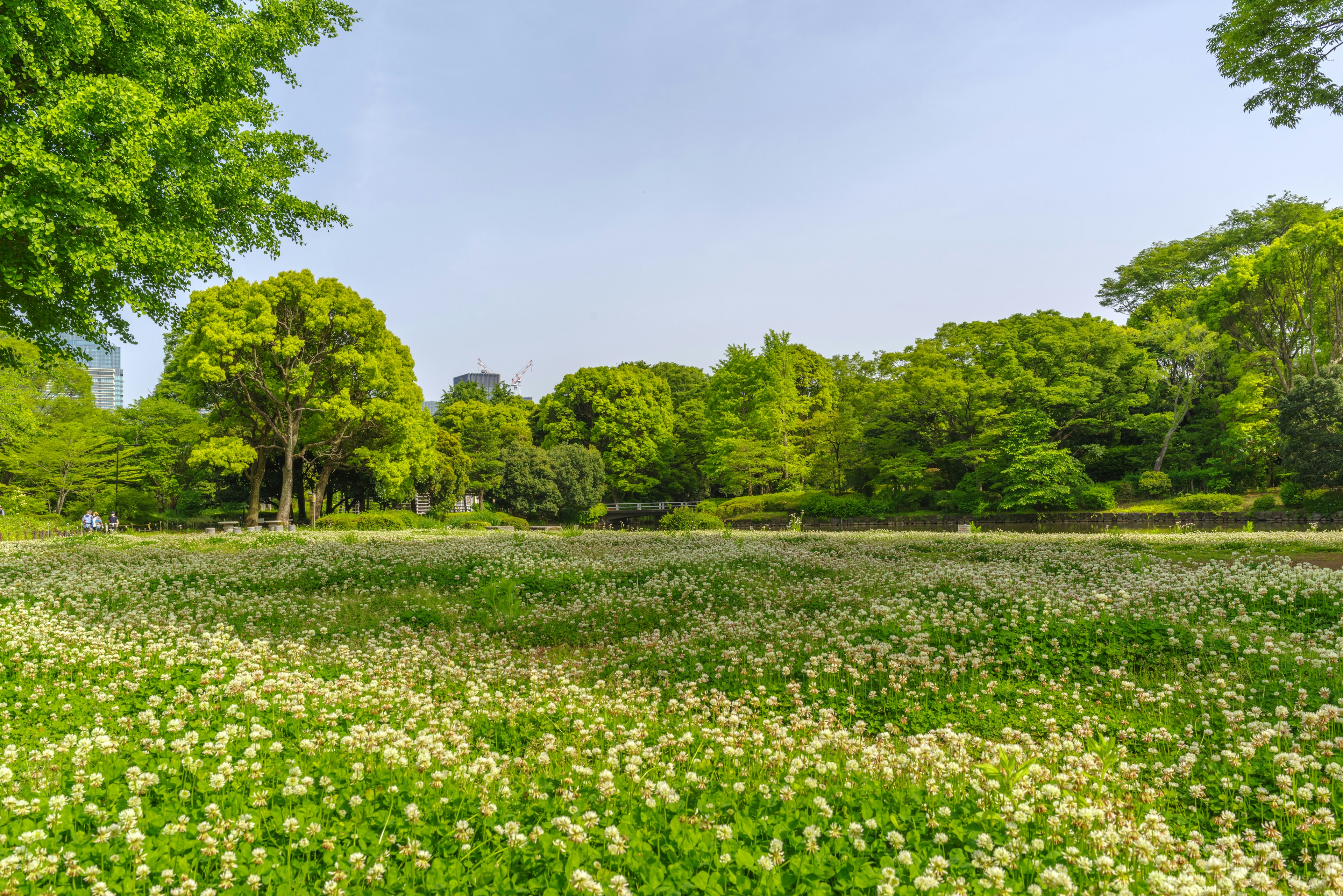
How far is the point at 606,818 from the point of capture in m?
3.42

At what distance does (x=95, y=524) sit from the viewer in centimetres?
2759

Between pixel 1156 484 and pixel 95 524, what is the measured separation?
49533 mm

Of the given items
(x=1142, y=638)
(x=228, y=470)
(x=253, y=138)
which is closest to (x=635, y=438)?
(x=228, y=470)

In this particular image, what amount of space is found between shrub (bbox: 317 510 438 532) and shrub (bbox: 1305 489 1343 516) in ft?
126

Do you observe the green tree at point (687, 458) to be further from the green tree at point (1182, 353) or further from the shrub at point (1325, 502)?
the shrub at point (1325, 502)

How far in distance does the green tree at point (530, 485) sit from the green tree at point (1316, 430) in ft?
124

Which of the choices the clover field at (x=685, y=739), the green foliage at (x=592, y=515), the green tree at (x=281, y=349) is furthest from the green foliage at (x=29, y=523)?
the green foliage at (x=592, y=515)

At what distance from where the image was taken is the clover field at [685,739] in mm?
2924

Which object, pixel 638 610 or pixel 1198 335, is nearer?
pixel 638 610

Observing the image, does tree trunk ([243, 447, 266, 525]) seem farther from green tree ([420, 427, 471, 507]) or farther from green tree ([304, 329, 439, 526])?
green tree ([420, 427, 471, 507])

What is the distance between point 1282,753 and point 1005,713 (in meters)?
1.77

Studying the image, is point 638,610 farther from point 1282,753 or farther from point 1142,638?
point 1282,753

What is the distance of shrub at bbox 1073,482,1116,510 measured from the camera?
3288 centimetres

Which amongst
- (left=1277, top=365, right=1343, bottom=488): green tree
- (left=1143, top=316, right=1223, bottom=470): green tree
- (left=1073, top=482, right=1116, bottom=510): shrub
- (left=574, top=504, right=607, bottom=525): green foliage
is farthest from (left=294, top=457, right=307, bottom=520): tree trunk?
(left=1277, top=365, right=1343, bottom=488): green tree
